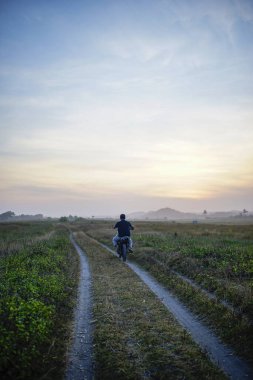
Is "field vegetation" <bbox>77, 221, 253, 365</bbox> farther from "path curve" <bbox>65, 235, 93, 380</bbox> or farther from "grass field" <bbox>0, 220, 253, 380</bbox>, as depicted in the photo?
"path curve" <bbox>65, 235, 93, 380</bbox>

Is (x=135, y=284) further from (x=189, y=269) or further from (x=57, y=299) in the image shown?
(x=57, y=299)

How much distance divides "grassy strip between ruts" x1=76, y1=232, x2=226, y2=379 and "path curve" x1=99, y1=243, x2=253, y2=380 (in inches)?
10.5

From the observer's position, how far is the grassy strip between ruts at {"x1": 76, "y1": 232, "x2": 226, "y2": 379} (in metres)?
6.12

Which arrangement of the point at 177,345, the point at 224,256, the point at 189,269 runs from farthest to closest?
the point at 224,256 < the point at 189,269 < the point at 177,345

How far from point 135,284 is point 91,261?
737 cm

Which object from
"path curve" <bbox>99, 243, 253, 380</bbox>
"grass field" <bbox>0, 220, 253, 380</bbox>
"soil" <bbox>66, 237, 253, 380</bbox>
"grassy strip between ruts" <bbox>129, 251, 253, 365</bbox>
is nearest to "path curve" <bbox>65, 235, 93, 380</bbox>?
"soil" <bbox>66, 237, 253, 380</bbox>

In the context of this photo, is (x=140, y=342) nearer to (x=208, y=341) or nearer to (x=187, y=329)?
(x=187, y=329)

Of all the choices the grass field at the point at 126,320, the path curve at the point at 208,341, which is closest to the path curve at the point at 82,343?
the grass field at the point at 126,320

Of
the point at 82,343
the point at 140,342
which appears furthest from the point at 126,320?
the point at 82,343

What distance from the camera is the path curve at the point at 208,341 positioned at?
6230mm

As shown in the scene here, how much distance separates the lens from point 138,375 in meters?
5.99

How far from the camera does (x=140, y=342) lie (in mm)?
7484

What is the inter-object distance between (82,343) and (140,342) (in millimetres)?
1572

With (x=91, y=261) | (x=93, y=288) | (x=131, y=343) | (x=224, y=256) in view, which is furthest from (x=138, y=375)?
(x=91, y=261)
